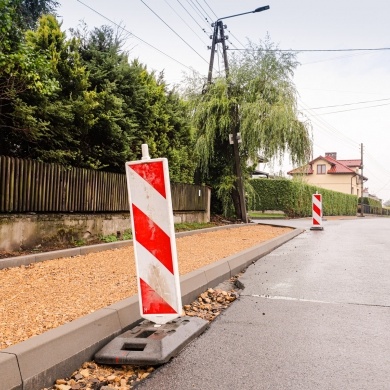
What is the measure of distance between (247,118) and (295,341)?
1376cm

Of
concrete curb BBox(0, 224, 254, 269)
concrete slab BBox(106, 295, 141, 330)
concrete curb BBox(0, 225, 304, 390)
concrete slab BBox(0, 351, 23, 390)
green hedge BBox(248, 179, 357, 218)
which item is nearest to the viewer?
concrete slab BBox(0, 351, 23, 390)

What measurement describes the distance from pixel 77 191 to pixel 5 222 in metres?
1.90

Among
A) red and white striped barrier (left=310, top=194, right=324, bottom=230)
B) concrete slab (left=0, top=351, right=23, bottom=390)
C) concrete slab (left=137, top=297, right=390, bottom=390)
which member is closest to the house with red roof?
red and white striped barrier (left=310, top=194, right=324, bottom=230)

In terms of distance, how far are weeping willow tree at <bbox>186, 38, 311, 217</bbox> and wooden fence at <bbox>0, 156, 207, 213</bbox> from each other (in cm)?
744

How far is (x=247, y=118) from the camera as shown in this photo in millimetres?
16266

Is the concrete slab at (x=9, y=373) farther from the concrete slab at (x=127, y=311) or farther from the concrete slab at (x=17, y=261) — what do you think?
the concrete slab at (x=17, y=261)

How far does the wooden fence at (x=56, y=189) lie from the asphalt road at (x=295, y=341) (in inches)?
154

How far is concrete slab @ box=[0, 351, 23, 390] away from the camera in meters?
2.16

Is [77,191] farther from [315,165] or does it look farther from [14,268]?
[315,165]

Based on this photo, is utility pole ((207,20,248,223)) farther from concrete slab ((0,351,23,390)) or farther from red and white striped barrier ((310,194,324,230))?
concrete slab ((0,351,23,390))

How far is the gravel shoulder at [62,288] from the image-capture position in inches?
124

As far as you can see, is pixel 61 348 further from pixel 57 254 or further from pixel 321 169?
pixel 321 169

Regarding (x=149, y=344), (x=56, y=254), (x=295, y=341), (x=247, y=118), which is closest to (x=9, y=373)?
(x=149, y=344)

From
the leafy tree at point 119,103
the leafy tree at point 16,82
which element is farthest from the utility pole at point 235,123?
the leafy tree at point 16,82
